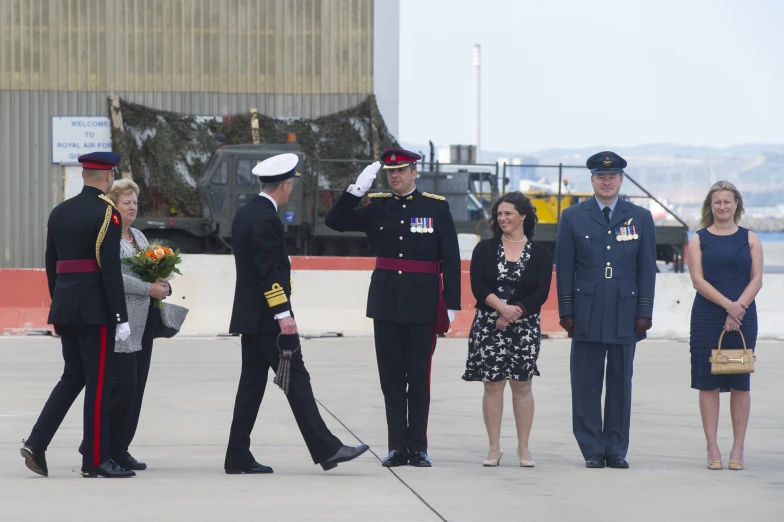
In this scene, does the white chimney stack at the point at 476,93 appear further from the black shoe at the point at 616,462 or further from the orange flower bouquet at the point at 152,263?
the orange flower bouquet at the point at 152,263

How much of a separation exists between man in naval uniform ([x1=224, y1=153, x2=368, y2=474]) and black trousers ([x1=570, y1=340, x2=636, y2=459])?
1503mm

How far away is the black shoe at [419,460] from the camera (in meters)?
7.51

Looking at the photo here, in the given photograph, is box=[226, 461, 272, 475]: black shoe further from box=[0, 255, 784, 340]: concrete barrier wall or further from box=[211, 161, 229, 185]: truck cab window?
box=[211, 161, 229, 185]: truck cab window

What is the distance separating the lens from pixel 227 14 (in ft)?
85.9

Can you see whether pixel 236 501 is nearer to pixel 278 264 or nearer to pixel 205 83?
pixel 278 264

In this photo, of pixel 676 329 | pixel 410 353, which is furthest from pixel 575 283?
pixel 676 329

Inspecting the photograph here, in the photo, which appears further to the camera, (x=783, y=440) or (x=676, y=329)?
(x=676, y=329)

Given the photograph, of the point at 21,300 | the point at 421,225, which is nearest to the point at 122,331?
the point at 421,225

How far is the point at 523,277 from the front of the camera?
7699 millimetres

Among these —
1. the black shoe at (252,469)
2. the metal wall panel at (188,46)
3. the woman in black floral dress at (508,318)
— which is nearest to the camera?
the black shoe at (252,469)

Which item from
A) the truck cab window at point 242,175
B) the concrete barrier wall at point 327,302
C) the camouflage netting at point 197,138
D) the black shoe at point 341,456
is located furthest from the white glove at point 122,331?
the camouflage netting at point 197,138

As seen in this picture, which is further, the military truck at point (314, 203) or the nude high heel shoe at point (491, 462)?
the military truck at point (314, 203)

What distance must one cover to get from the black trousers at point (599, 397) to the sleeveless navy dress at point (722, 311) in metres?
0.46

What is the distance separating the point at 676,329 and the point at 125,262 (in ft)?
33.6
